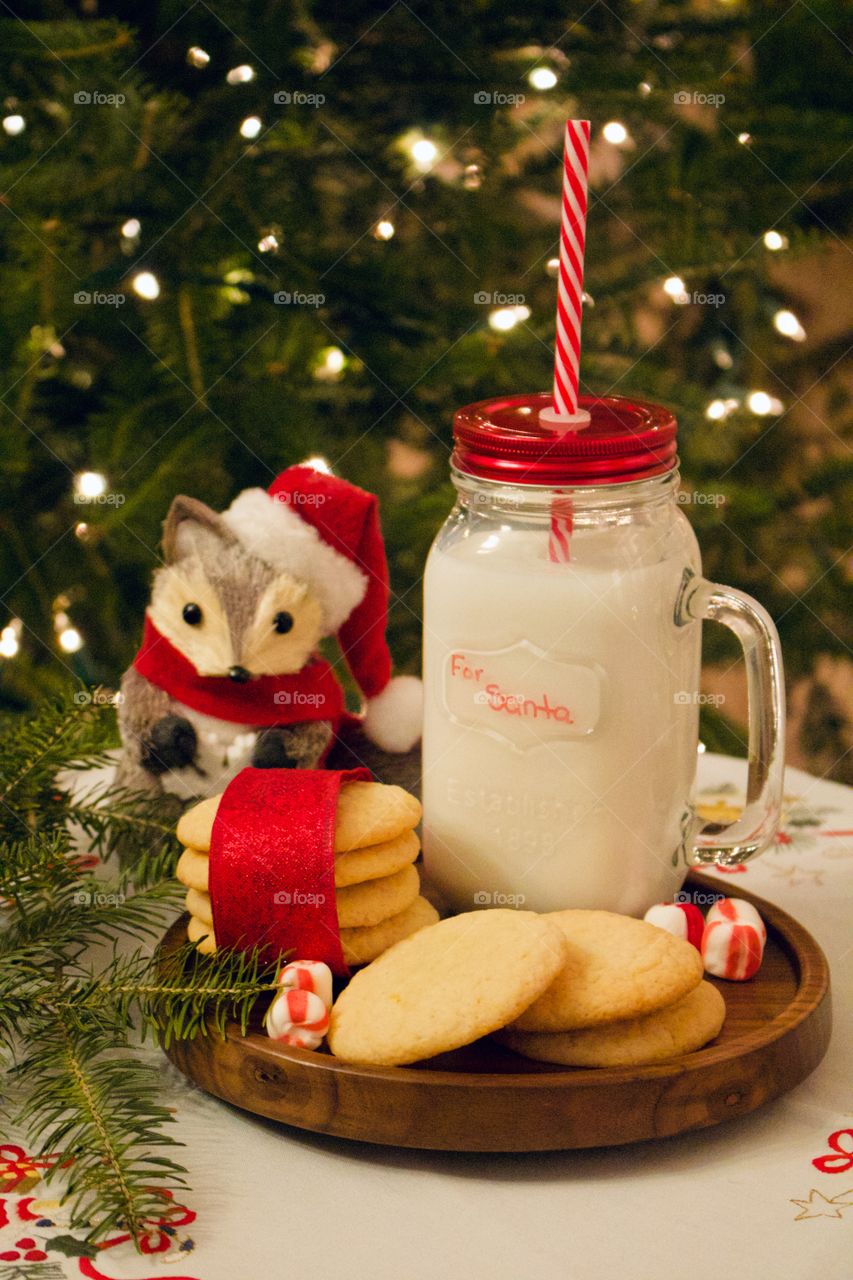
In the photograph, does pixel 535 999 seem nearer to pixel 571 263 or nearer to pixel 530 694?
pixel 530 694

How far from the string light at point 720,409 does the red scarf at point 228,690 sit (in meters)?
0.66

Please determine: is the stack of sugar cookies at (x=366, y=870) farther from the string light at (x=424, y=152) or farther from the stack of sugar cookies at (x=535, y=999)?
the string light at (x=424, y=152)

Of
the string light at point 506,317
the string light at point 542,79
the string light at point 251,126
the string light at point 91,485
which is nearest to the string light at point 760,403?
the string light at point 506,317

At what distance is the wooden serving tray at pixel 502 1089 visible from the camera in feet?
2.48

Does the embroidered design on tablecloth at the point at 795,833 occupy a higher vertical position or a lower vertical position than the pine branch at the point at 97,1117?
lower

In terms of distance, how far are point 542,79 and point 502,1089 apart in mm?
1054

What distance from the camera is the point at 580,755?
0.92 metres

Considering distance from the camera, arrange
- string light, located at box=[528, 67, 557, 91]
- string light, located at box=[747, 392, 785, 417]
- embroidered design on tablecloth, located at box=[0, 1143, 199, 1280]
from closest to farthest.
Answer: embroidered design on tablecloth, located at box=[0, 1143, 199, 1280], string light, located at box=[528, 67, 557, 91], string light, located at box=[747, 392, 785, 417]

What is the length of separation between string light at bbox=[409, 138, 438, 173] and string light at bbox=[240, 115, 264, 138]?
0.17m

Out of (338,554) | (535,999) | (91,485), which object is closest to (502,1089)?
(535,999)

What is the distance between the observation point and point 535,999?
2.54ft

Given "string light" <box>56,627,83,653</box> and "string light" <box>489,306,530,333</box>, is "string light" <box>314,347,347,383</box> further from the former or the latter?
"string light" <box>56,627,83,653</box>

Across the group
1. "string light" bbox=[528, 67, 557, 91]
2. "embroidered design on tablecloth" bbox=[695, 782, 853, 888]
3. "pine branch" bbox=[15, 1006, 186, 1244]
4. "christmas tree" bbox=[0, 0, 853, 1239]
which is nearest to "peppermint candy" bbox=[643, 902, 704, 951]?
"embroidered design on tablecloth" bbox=[695, 782, 853, 888]

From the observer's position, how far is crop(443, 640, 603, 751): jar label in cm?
91
